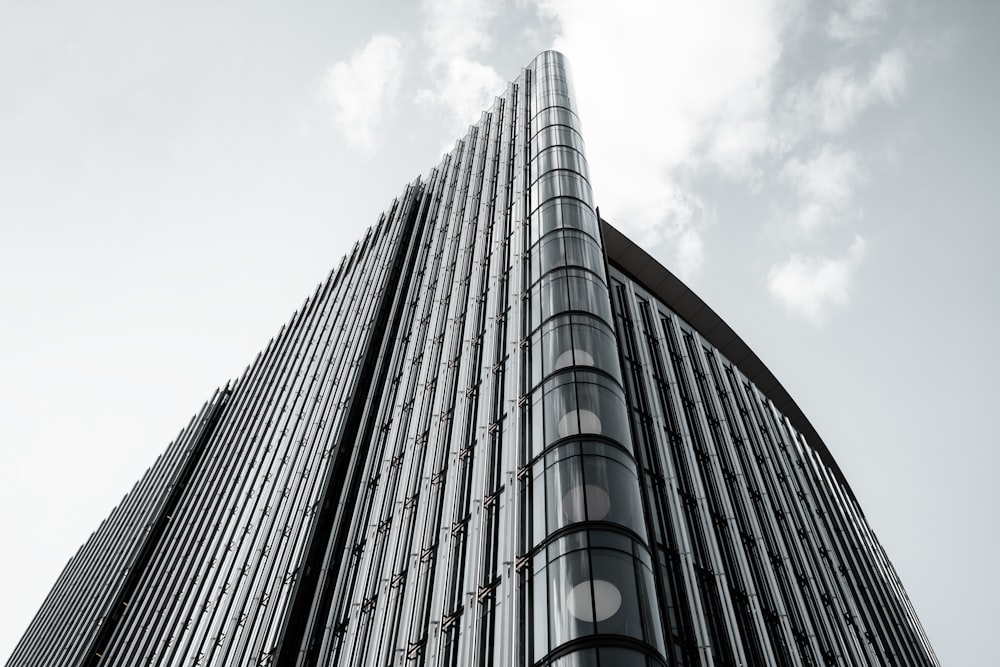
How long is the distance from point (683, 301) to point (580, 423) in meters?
30.2

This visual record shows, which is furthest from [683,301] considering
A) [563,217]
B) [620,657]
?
[620,657]

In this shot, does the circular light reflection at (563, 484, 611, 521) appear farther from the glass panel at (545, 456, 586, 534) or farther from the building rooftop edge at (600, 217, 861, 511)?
the building rooftop edge at (600, 217, 861, 511)

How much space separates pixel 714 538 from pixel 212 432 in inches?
2132

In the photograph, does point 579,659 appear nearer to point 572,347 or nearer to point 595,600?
point 595,600

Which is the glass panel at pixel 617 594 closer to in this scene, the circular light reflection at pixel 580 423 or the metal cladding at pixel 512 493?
the metal cladding at pixel 512 493

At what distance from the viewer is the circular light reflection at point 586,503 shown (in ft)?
56.7

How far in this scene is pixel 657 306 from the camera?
130ft

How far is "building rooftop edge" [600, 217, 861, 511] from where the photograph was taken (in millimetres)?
46531

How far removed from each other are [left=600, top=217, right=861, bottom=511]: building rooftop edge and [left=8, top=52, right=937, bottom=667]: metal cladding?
316 mm

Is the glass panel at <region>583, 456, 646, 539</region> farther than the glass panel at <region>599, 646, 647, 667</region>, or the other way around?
the glass panel at <region>583, 456, 646, 539</region>

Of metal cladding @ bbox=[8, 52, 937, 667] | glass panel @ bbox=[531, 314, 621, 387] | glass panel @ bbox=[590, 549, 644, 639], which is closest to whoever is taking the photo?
glass panel @ bbox=[590, 549, 644, 639]

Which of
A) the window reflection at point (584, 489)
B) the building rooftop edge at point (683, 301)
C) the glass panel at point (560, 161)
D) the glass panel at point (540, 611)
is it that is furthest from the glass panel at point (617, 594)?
the building rooftop edge at point (683, 301)

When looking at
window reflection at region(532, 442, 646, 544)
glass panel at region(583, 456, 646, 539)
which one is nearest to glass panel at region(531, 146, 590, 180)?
window reflection at region(532, 442, 646, 544)

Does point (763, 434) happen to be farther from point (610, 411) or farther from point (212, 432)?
point (212, 432)
